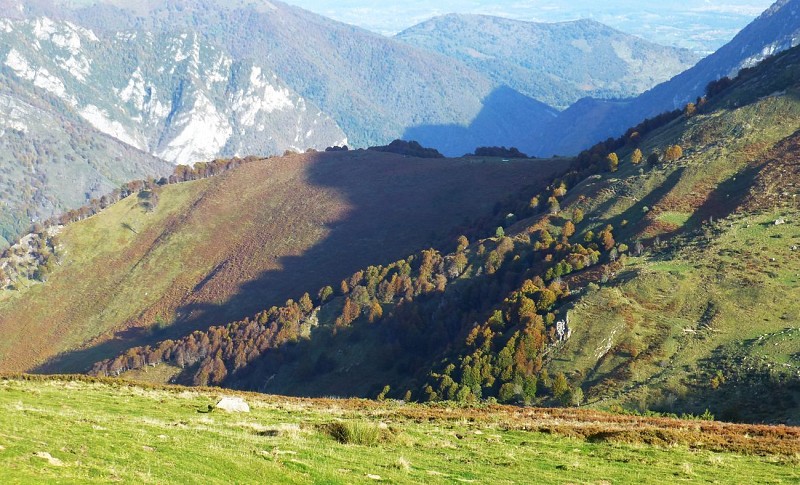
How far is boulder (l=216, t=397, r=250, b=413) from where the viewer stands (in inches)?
1748

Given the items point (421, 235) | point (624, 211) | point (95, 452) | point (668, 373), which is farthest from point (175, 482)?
point (421, 235)

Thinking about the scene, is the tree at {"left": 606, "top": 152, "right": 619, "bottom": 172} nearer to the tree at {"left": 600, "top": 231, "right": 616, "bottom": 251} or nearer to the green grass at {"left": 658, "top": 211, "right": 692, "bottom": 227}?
the green grass at {"left": 658, "top": 211, "right": 692, "bottom": 227}

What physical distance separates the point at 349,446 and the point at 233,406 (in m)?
14.1

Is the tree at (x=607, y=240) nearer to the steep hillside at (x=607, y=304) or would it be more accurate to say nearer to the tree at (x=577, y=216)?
the steep hillside at (x=607, y=304)

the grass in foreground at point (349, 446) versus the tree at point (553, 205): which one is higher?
the tree at point (553, 205)

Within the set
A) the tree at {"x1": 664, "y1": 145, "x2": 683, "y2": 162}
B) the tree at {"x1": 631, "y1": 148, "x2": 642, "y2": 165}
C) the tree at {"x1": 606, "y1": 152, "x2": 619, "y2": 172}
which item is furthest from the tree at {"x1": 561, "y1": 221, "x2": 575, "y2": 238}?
the tree at {"x1": 606, "y1": 152, "x2": 619, "y2": 172}

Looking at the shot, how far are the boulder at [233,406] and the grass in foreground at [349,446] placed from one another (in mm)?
873

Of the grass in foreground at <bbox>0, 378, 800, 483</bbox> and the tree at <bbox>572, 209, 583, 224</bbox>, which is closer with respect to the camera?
the grass in foreground at <bbox>0, 378, 800, 483</bbox>

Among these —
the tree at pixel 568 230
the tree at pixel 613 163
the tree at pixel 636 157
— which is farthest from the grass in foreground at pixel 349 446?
the tree at pixel 613 163

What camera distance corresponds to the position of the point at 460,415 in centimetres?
4672

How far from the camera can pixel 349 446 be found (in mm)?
33000

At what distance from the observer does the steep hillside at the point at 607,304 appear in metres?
74.4

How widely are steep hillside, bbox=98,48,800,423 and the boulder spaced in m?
37.6

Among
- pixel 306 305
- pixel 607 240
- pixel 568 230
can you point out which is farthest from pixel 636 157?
pixel 306 305
